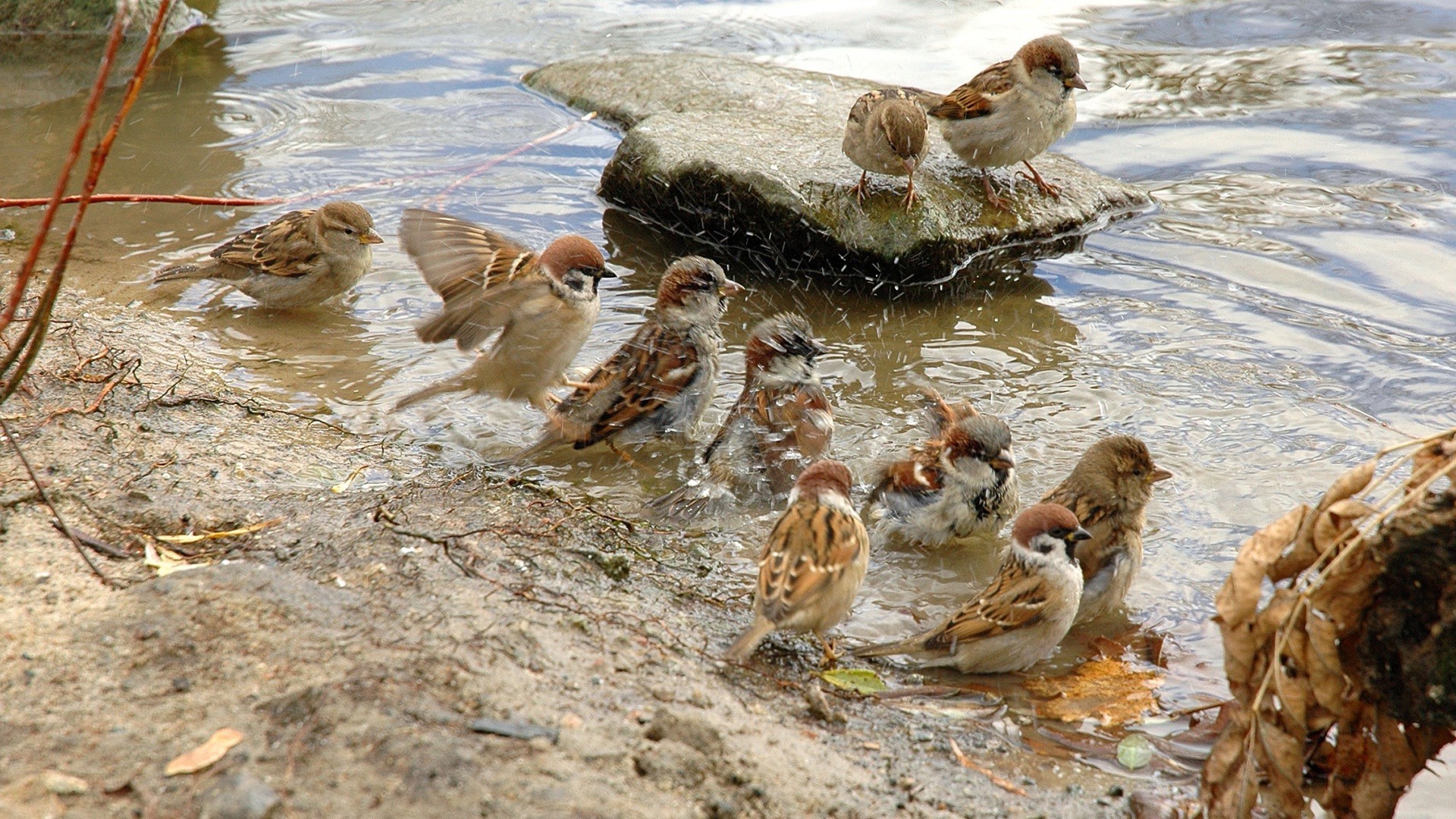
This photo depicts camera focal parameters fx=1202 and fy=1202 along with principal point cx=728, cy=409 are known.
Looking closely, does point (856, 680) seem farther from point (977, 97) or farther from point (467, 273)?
point (977, 97)

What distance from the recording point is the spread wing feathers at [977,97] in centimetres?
763

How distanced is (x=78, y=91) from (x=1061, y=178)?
834cm

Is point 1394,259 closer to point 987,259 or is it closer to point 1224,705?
point 987,259

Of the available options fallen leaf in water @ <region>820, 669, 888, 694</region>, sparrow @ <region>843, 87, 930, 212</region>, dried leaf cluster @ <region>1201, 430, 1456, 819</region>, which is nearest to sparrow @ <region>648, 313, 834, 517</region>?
fallen leaf in water @ <region>820, 669, 888, 694</region>

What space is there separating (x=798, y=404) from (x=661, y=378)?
73 centimetres

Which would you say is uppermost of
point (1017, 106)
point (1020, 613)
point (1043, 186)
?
point (1017, 106)

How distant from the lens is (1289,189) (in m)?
8.59

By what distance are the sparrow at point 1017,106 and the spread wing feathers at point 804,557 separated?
4.14 m

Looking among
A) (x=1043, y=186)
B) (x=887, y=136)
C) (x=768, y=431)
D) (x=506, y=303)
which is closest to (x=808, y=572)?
(x=768, y=431)

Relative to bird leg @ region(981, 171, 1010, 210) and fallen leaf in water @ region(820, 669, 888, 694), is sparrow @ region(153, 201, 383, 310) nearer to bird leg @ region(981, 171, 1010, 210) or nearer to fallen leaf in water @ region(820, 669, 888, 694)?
bird leg @ region(981, 171, 1010, 210)

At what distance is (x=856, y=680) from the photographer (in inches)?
159

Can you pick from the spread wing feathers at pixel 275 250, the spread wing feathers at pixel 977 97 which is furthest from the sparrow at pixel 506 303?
the spread wing feathers at pixel 977 97

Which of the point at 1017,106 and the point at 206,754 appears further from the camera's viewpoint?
the point at 1017,106

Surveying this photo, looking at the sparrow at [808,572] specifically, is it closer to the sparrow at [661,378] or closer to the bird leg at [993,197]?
the sparrow at [661,378]
